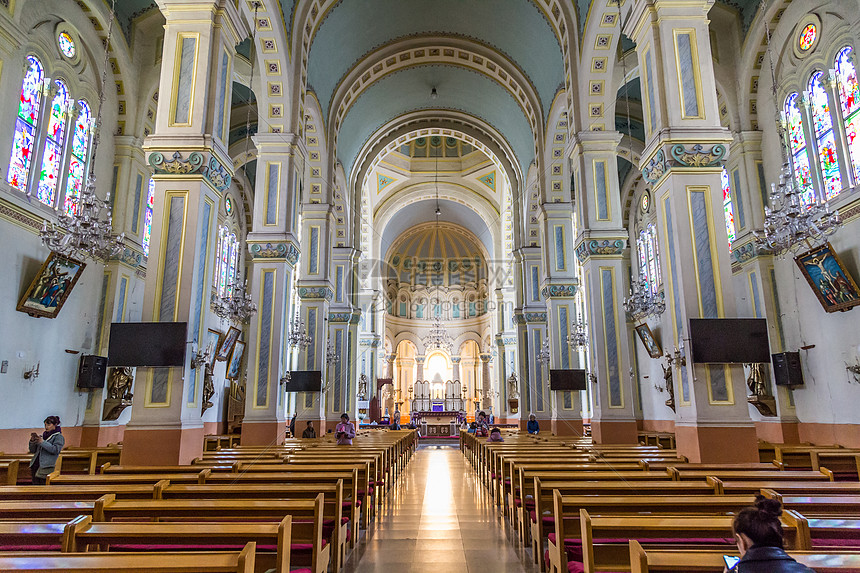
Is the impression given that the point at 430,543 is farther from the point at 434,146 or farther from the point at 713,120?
the point at 434,146

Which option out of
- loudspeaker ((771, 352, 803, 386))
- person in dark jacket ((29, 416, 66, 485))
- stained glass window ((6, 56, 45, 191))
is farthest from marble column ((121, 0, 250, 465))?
loudspeaker ((771, 352, 803, 386))

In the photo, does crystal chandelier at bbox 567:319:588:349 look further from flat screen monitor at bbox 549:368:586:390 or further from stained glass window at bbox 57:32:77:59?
stained glass window at bbox 57:32:77:59

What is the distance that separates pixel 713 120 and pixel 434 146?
21075 millimetres

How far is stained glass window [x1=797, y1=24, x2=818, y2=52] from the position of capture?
35.9 ft

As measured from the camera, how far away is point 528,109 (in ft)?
55.0

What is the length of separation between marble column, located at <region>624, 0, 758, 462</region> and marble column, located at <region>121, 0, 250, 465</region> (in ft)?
20.0

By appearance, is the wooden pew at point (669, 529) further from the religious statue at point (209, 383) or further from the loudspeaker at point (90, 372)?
the loudspeaker at point (90, 372)

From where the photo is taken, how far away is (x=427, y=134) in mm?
21516

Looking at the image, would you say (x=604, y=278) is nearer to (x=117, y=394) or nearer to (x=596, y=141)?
(x=596, y=141)

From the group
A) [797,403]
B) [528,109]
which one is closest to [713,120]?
[797,403]

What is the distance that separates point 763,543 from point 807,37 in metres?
12.9

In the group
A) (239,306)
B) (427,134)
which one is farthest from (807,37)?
(427,134)

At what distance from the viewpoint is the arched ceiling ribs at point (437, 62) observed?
53.2 feet

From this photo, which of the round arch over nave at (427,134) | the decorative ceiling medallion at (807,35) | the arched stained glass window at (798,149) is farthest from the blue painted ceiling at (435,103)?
the decorative ceiling medallion at (807,35)
